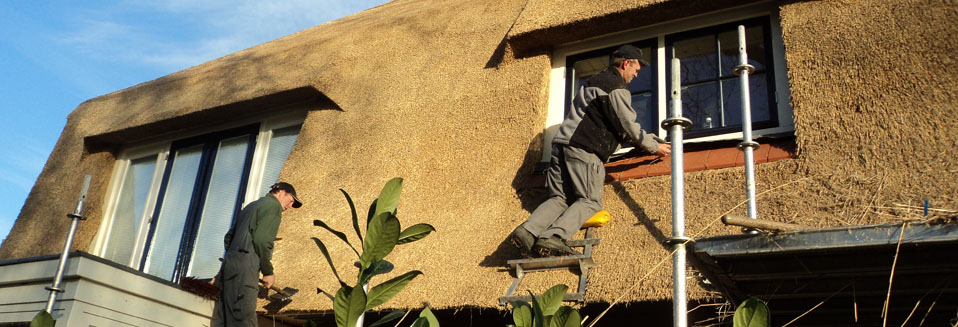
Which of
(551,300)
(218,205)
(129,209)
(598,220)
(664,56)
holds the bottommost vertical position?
(551,300)

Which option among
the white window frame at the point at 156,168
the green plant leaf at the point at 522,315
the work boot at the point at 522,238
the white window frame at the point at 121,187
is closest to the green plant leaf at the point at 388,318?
the green plant leaf at the point at 522,315

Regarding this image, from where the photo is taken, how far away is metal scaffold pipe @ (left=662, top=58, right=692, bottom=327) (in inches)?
111

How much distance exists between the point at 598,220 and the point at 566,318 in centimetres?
211

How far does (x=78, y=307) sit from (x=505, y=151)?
237 cm

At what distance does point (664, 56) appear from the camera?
4738mm

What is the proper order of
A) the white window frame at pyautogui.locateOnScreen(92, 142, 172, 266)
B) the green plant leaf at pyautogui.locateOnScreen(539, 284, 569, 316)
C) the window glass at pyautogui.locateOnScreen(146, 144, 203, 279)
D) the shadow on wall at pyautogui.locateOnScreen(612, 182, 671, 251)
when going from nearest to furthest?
the green plant leaf at pyautogui.locateOnScreen(539, 284, 569, 316) → the shadow on wall at pyautogui.locateOnScreen(612, 182, 671, 251) → the window glass at pyautogui.locateOnScreen(146, 144, 203, 279) → the white window frame at pyautogui.locateOnScreen(92, 142, 172, 266)

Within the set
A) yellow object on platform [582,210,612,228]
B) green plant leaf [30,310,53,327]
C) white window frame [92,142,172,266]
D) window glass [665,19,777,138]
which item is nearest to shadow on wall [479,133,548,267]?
yellow object on platform [582,210,612,228]

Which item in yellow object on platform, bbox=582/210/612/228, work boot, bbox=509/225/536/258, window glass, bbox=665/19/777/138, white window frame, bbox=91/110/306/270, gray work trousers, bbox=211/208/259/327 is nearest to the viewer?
work boot, bbox=509/225/536/258

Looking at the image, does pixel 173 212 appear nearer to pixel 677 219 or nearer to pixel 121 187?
pixel 121 187

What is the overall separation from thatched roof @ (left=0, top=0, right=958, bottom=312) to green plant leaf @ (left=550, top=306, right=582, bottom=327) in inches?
45.8

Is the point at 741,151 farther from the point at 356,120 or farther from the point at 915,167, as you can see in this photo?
the point at 356,120

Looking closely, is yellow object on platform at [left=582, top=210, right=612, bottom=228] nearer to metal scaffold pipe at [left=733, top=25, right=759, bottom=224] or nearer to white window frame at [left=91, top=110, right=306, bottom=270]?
metal scaffold pipe at [left=733, top=25, right=759, bottom=224]

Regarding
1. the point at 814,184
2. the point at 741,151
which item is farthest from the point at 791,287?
the point at 741,151

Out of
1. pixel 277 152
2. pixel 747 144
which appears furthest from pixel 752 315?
pixel 277 152
